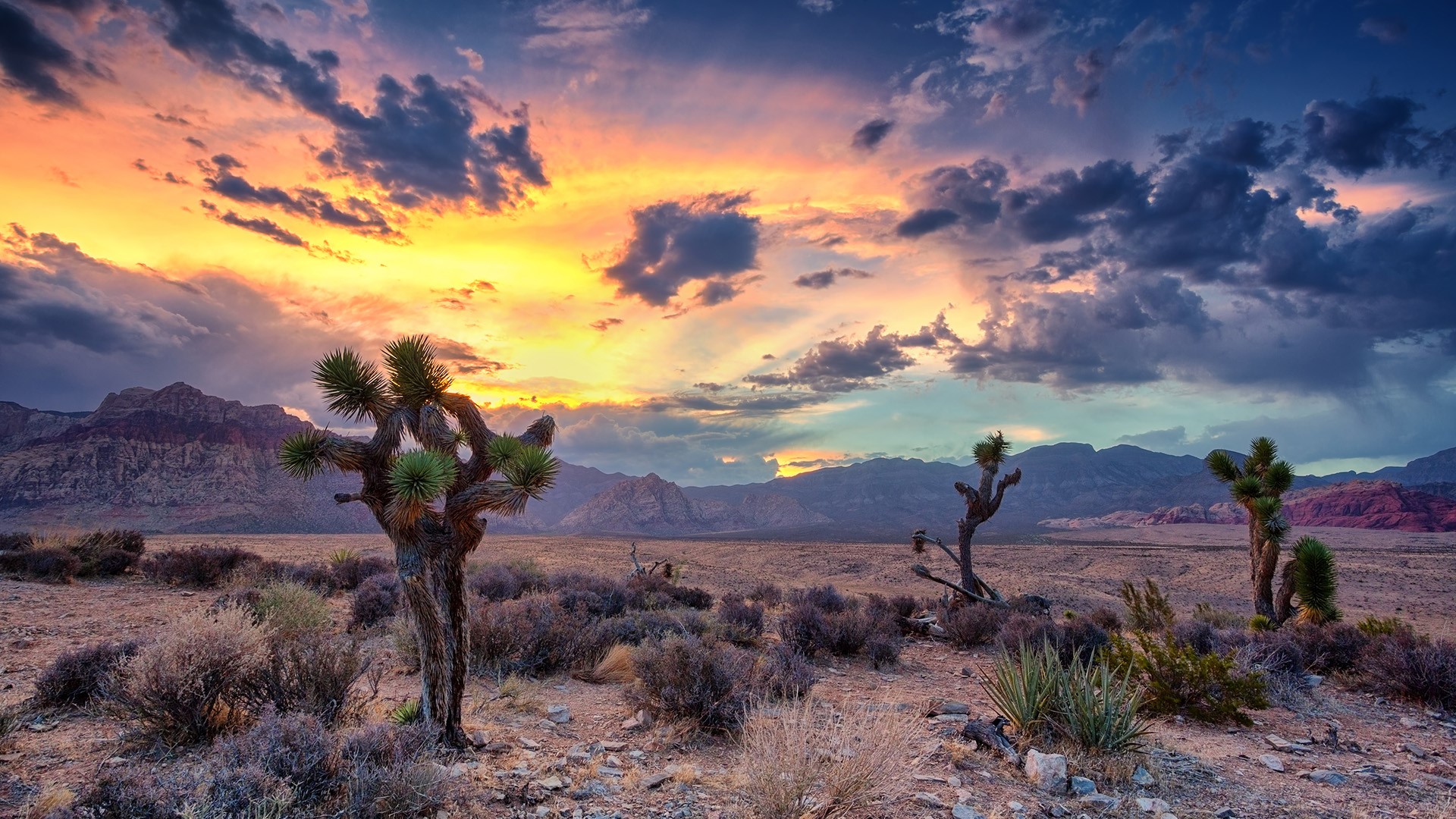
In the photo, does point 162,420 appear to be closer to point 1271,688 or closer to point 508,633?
point 508,633

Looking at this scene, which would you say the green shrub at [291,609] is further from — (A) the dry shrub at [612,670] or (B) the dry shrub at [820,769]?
(B) the dry shrub at [820,769]

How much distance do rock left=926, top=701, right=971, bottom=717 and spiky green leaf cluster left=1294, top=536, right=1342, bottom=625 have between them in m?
12.8

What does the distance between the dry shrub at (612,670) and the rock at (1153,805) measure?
713 centimetres

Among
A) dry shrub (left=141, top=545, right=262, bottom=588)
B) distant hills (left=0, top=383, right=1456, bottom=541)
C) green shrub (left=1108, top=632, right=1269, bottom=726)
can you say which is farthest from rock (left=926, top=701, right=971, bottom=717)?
distant hills (left=0, top=383, right=1456, bottom=541)

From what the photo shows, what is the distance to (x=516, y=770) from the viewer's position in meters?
6.60

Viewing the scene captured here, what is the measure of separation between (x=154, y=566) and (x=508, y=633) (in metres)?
15.1

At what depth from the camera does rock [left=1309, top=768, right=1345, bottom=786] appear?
719cm

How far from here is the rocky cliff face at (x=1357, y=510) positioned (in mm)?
88750

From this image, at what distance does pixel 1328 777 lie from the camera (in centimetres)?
726

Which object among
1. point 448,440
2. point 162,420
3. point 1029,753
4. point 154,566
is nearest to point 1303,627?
point 1029,753

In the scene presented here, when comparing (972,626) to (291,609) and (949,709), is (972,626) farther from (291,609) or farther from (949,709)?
(291,609)

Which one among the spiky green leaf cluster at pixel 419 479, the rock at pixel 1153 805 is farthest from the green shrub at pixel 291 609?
the rock at pixel 1153 805

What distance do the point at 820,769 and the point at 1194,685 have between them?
25.0ft

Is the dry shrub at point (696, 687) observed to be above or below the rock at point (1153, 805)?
above
